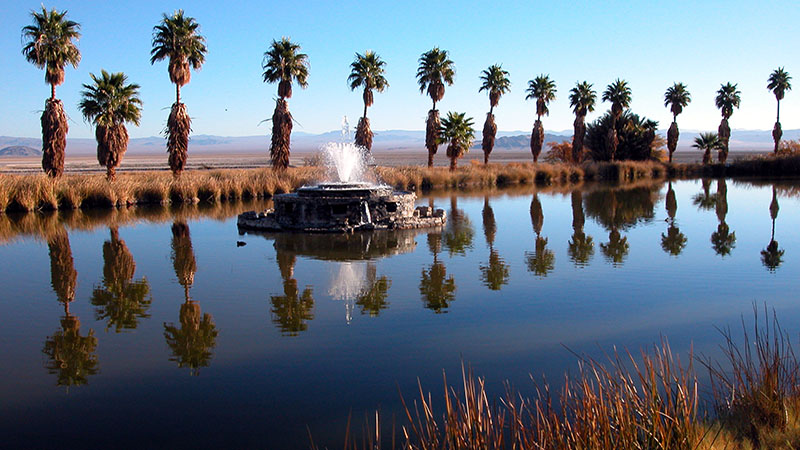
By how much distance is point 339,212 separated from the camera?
856 inches

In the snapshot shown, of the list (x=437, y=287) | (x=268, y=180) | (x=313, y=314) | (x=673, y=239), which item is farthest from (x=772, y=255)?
(x=268, y=180)

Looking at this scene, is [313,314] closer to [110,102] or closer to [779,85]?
[110,102]

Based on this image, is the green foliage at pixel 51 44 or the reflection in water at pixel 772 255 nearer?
the reflection in water at pixel 772 255

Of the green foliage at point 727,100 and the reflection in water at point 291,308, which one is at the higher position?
the green foliage at point 727,100

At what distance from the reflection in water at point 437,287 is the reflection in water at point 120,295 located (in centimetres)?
491

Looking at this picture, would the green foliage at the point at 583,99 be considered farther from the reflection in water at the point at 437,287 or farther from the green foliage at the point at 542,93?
the reflection in water at the point at 437,287

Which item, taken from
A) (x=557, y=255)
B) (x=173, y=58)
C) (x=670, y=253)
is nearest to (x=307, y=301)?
(x=557, y=255)

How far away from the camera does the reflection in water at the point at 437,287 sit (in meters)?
11.7

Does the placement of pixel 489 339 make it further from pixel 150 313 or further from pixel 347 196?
pixel 347 196

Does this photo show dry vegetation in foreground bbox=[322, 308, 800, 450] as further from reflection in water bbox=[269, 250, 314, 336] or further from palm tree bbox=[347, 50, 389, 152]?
palm tree bbox=[347, 50, 389, 152]

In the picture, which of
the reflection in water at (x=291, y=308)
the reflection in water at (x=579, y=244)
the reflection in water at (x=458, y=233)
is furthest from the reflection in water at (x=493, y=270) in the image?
the reflection in water at (x=291, y=308)

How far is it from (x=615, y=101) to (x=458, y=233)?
40860mm

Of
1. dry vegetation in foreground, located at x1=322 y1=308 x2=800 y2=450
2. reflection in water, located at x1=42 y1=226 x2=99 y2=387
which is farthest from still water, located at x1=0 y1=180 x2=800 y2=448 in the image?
dry vegetation in foreground, located at x1=322 y1=308 x2=800 y2=450

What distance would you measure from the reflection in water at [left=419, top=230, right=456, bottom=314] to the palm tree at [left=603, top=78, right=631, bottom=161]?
43496 mm
